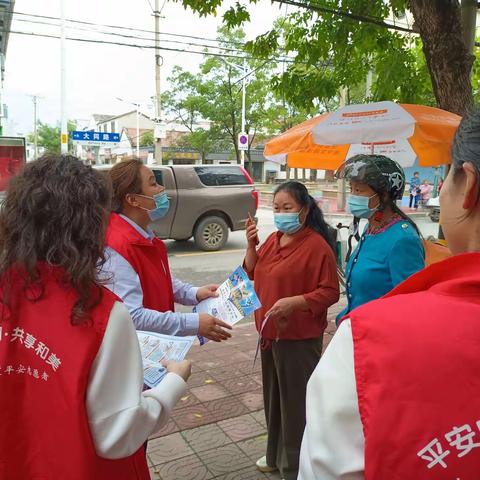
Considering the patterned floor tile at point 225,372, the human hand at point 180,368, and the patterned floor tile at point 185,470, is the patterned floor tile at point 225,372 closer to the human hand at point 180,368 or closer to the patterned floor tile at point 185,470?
the patterned floor tile at point 185,470

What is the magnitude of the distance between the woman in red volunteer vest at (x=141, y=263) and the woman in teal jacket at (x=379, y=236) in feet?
2.47

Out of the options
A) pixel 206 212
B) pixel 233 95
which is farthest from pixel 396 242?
pixel 233 95

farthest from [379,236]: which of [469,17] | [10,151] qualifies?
[10,151]

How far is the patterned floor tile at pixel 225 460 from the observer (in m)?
2.80

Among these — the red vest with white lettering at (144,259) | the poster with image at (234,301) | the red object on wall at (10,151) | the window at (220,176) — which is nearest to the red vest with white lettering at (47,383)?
the red vest with white lettering at (144,259)

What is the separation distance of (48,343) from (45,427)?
0.23m

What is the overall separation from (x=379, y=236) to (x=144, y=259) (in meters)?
1.21

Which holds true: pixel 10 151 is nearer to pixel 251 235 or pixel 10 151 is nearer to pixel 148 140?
pixel 251 235

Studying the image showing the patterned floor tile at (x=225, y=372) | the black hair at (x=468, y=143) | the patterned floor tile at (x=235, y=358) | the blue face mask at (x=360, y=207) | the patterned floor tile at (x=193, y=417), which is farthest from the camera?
the patterned floor tile at (x=235, y=358)

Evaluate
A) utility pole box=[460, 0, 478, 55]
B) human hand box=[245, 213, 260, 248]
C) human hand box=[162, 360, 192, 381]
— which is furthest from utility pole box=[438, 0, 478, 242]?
human hand box=[162, 360, 192, 381]

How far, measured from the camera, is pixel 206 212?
33.8 feet

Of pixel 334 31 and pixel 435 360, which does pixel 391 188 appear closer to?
pixel 435 360

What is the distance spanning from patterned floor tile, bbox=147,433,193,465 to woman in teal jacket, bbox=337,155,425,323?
1500 mm

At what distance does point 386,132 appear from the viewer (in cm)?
352
